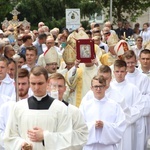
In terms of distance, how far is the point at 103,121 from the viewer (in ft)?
27.7

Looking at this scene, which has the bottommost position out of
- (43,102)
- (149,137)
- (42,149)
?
(149,137)

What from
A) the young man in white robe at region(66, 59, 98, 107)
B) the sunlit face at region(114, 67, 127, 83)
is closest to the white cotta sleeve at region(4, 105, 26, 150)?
the sunlit face at region(114, 67, 127, 83)

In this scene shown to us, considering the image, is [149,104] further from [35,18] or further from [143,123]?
[35,18]

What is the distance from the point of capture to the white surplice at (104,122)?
8406mm

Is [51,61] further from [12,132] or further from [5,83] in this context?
[12,132]

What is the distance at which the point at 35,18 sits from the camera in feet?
93.2

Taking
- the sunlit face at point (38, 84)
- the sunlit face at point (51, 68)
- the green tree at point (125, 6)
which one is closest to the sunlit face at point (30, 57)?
the sunlit face at point (51, 68)

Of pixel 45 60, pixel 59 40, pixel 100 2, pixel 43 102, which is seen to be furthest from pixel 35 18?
pixel 43 102

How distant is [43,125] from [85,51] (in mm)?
4195

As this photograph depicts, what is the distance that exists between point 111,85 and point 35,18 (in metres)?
18.9

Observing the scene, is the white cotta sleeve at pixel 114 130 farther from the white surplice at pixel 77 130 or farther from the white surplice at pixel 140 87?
the white surplice at pixel 140 87

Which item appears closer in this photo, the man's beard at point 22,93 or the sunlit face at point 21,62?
the man's beard at point 22,93

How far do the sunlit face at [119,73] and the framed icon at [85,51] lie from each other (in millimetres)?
660

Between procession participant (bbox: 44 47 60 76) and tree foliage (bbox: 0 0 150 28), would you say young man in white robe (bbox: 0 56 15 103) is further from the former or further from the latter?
tree foliage (bbox: 0 0 150 28)
